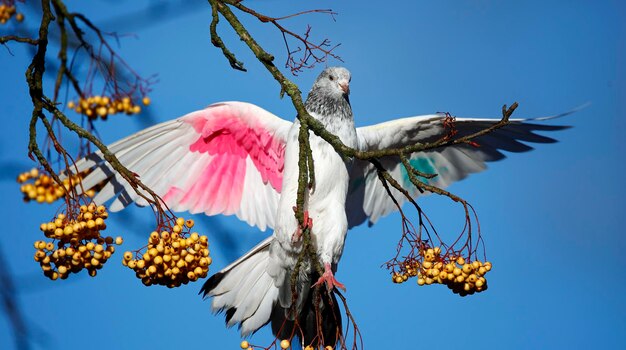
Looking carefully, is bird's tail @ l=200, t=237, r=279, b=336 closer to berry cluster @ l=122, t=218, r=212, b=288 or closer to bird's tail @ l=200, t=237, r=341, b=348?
bird's tail @ l=200, t=237, r=341, b=348

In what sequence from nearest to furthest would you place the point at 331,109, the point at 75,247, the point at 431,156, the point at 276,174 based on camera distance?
the point at 75,247
the point at 331,109
the point at 276,174
the point at 431,156

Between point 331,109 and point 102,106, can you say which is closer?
point 102,106

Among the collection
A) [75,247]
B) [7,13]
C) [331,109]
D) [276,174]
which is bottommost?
[75,247]

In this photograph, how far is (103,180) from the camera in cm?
386

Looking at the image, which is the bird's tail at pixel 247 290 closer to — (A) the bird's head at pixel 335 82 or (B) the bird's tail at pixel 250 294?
(B) the bird's tail at pixel 250 294

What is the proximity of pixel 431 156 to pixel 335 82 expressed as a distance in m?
0.91

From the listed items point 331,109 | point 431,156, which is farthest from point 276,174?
point 431,156

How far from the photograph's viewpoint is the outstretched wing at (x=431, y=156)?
4.12 metres

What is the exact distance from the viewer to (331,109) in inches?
152

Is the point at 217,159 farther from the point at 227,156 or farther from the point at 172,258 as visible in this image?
the point at 172,258

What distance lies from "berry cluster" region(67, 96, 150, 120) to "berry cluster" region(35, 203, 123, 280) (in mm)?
284

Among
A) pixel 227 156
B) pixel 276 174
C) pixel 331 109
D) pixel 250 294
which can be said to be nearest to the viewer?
pixel 331 109

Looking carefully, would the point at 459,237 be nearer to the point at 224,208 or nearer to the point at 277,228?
the point at 277,228

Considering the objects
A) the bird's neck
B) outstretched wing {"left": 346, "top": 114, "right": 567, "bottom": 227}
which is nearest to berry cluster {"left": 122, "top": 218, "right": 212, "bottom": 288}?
the bird's neck
